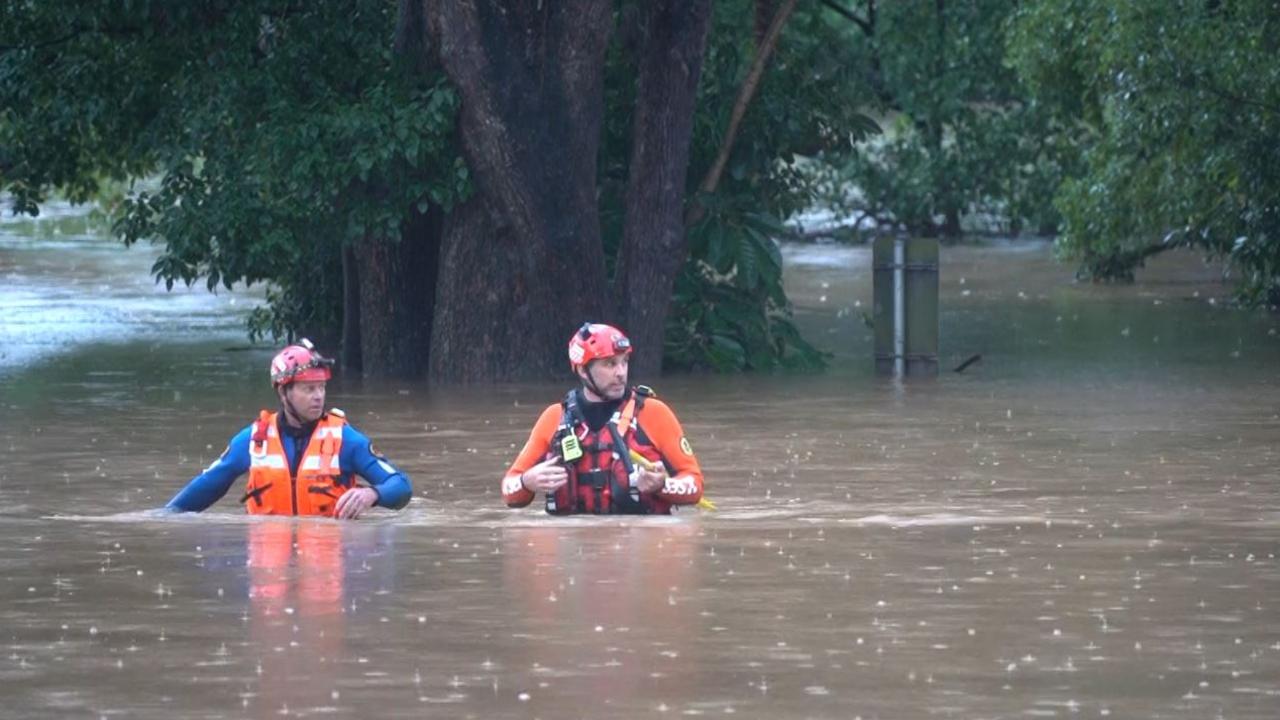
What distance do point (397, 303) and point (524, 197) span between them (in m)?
2.29

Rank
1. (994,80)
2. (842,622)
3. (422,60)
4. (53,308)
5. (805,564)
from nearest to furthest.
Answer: (842,622), (805,564), (422,60), (53,308), (994,80)

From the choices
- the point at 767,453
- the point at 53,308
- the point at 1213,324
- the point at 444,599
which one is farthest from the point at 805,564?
the point at 53,308

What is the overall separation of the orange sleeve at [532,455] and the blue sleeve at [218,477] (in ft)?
4.22

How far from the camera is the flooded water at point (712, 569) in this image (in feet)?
32.8

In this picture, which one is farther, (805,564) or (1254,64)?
(1254,64)

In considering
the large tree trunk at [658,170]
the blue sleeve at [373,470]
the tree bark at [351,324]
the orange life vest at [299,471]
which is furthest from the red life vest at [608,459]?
the tree bark at [351,324]

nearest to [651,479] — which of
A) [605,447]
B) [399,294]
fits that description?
[605,447]

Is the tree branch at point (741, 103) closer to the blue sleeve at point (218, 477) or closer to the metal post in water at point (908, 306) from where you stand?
the metal post in water at point (908, 306)

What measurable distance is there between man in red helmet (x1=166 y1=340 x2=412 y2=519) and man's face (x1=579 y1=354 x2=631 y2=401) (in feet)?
3.42

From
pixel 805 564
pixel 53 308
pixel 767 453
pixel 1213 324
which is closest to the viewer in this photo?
pixel 805 564

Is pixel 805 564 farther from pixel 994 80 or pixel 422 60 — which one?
pixel 994 80

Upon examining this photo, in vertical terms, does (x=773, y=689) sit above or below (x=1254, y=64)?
below

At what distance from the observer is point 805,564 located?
13242 millimetres

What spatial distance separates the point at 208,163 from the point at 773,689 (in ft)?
55.1
